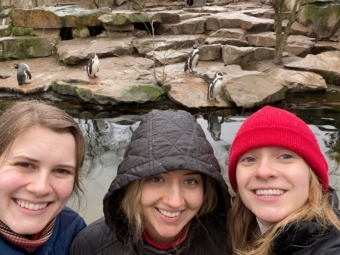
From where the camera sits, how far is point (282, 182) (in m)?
1.40

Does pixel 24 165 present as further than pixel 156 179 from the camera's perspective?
No

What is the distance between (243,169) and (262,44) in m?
10.4

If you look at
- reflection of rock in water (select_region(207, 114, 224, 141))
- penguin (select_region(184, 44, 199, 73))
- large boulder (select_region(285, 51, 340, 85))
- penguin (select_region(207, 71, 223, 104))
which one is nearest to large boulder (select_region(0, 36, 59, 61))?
penguin (select_region(184, 44, 199, 73))

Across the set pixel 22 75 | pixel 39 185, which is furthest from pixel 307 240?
pixel 22 75

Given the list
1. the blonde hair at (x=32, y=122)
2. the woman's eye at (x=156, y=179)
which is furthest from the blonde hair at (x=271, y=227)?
the blonde hair at (x=32, y=122)

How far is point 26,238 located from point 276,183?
965 millimetres

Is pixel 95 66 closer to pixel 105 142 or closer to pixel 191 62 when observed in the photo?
pixel 191 62

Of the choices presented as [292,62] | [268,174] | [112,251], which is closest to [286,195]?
[268,174]

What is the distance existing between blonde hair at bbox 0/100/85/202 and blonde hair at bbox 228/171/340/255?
2.38 feet

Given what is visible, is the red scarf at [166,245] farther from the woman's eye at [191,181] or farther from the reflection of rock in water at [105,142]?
the reflection of rock in water at [105,142]

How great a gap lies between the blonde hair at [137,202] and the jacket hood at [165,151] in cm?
5

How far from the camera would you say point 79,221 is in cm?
177

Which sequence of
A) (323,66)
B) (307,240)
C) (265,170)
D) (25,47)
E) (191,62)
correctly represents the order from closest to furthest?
Result: (307,240)
(265,170)
(191,62)
(323,66)
(25,47)

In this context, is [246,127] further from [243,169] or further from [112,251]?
[112,251]
